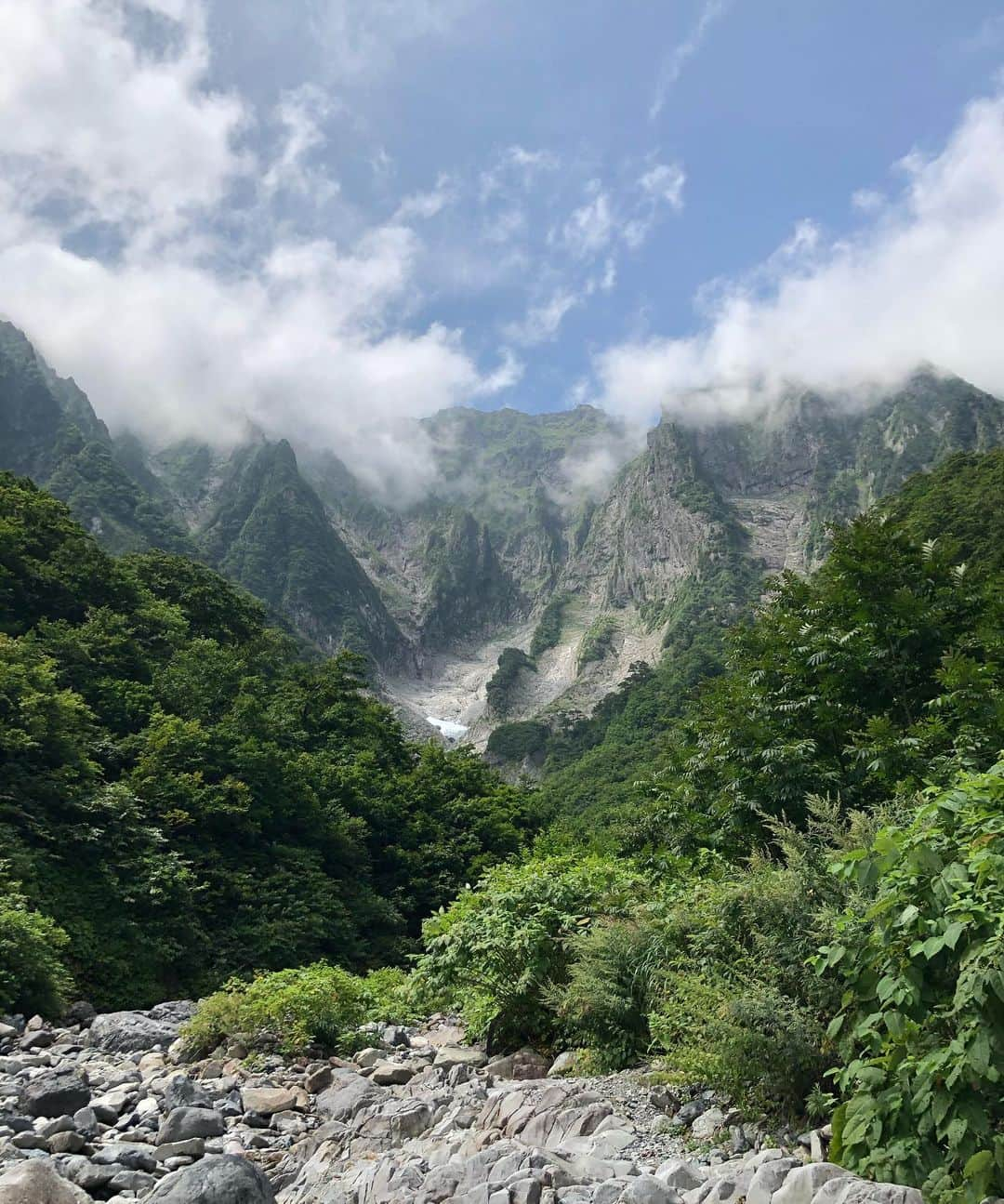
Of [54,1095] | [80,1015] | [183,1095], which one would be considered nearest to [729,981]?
[183,1095]

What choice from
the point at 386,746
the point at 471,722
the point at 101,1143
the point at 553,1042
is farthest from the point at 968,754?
the point at 471,722

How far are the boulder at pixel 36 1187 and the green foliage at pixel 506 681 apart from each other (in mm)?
151127

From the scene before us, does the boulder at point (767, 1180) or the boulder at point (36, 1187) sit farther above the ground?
the boulder at point (36, 1187)

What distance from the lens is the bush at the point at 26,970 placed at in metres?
11.2

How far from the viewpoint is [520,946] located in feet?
26.7

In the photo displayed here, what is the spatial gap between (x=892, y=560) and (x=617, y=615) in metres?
162

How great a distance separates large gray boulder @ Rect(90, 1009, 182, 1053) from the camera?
10.3 m

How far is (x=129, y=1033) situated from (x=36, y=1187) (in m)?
6.80

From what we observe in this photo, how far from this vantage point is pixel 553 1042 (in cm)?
805

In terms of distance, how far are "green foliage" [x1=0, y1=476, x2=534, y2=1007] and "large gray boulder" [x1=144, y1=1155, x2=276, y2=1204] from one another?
12117 mm

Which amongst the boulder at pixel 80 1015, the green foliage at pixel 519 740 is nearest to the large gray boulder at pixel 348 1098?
the boulder at pixel 80 1015

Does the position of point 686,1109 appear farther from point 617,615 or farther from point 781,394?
point 781,394

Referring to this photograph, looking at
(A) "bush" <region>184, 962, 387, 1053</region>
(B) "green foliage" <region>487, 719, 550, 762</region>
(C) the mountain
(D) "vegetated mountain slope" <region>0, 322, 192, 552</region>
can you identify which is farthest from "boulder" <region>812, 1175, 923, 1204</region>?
(B) "green foliage" <region>487, 719, 550, 762</region>

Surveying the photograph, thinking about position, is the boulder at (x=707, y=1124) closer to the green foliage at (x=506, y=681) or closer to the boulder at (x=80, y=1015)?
the boulder at (x=80, y=1015)
